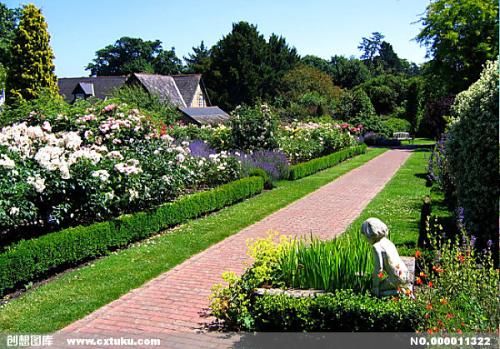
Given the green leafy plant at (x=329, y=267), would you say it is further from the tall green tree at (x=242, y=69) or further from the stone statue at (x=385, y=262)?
the tall green tree at (x=242, y=69)

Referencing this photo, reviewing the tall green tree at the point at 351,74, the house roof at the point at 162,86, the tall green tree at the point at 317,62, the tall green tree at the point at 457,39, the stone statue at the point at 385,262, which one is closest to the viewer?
the stone statue at the point at 385,262

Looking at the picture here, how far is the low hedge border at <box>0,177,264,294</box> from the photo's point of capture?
240 inches

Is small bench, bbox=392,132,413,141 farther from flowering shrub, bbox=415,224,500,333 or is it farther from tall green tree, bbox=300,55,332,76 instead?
flowering shrub, bbox=415,224,500,333

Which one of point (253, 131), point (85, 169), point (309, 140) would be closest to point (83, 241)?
point (85, 169)

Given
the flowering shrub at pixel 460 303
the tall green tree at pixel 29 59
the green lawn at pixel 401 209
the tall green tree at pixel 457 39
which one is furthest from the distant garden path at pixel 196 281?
the tall green tree at pixel 457 39

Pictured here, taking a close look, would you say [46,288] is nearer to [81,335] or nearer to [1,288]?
[1,288]

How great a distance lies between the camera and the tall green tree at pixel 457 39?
26314 millimetres

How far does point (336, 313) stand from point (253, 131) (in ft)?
45.3

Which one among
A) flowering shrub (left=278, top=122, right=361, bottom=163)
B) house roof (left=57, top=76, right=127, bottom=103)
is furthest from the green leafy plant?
house roof (left=57, top=76, right=127, bottom=103)

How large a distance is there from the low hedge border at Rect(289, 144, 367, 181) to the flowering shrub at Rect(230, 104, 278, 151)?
1.43 metres

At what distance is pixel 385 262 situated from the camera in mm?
4332

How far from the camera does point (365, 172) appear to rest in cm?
1895

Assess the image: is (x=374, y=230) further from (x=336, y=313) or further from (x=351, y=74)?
(x=351, y=74)

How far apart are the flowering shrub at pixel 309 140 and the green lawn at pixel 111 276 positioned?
28.3 feet
